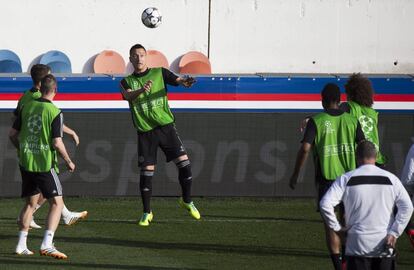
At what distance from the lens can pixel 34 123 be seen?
41.4ft

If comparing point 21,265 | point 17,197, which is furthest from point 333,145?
point 17,197

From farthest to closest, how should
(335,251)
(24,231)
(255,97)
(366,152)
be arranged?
(255,97)
(24,231)
(335,251)
(366,152)

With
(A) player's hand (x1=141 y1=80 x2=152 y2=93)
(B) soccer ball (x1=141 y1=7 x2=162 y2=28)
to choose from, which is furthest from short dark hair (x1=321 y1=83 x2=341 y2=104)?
(B) soccer ball (x1=141 y1=7 x2=162 y2=28)

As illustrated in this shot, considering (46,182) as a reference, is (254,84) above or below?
above

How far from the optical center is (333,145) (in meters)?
11.7

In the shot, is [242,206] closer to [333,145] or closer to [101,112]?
[101,112]

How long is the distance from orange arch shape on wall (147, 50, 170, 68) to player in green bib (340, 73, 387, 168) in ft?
48.1

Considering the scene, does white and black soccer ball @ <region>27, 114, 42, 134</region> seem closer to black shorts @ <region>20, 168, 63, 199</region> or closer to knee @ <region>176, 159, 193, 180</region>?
black shorts @ <region>20, 168, 63, 199</region>

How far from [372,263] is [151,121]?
696 centimetres

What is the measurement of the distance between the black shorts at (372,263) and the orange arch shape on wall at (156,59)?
59.1ft

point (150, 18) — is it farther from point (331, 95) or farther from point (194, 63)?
point (331, 95)

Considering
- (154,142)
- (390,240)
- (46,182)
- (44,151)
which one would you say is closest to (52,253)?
(46,182)

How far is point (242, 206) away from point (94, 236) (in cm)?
442

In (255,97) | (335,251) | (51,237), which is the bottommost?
(51,237)
